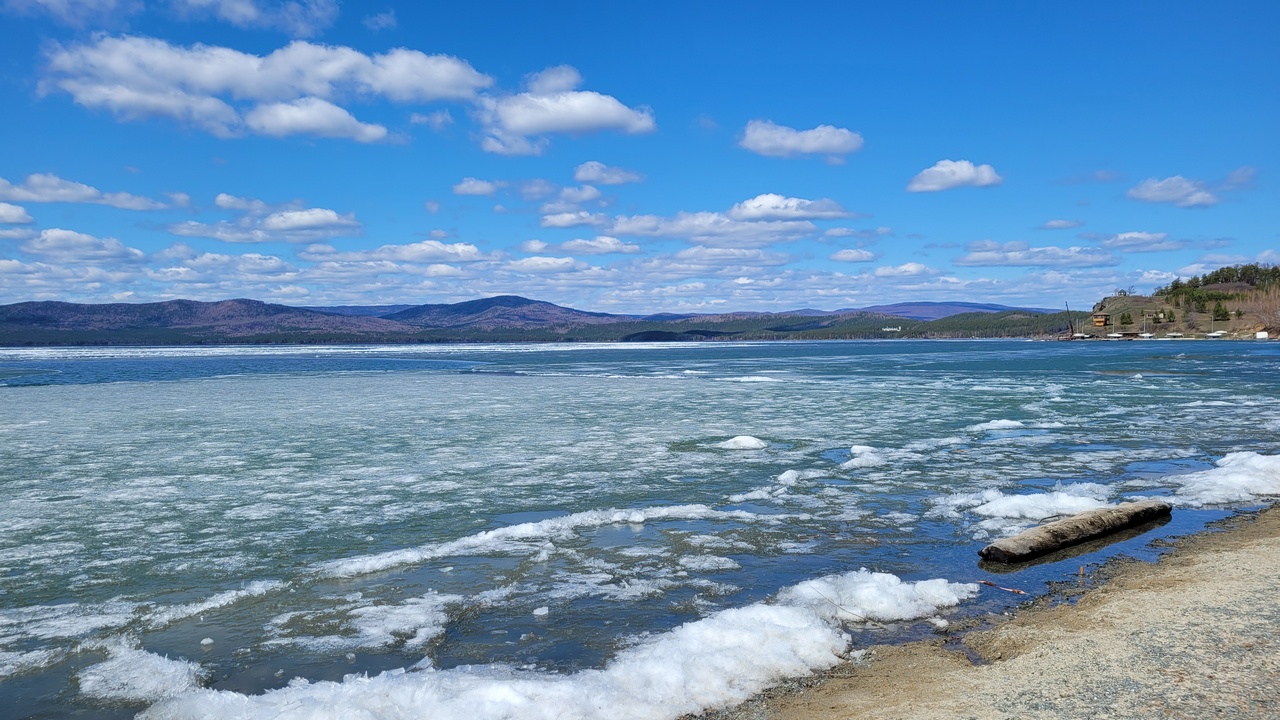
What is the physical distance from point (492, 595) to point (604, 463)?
28.2 feet

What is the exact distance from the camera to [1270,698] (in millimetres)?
5488

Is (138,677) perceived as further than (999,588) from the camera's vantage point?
No

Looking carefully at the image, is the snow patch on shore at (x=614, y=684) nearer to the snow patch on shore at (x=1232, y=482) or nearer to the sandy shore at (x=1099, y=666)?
the sandy shore at (x=1099, y=666)

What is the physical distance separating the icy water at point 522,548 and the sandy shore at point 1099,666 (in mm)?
525

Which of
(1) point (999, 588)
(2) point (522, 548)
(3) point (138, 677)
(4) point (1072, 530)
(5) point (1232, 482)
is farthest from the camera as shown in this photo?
(5) point (1232, 482)

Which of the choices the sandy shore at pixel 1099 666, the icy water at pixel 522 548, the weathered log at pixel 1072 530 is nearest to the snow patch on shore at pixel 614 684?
the icy water at pixel 522 548

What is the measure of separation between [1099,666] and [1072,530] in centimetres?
452

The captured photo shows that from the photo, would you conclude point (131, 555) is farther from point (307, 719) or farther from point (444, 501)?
point (307, 719)

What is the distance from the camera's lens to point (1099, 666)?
20.3ft

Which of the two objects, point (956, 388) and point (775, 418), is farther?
point (956, 388)

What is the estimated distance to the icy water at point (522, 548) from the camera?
21.6 ft

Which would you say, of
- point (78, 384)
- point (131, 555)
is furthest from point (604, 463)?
point (78, 384)

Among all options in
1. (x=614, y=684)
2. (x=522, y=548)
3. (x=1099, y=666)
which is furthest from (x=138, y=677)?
(x=1099, y=666)

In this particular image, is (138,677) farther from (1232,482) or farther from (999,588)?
(1232,482)
